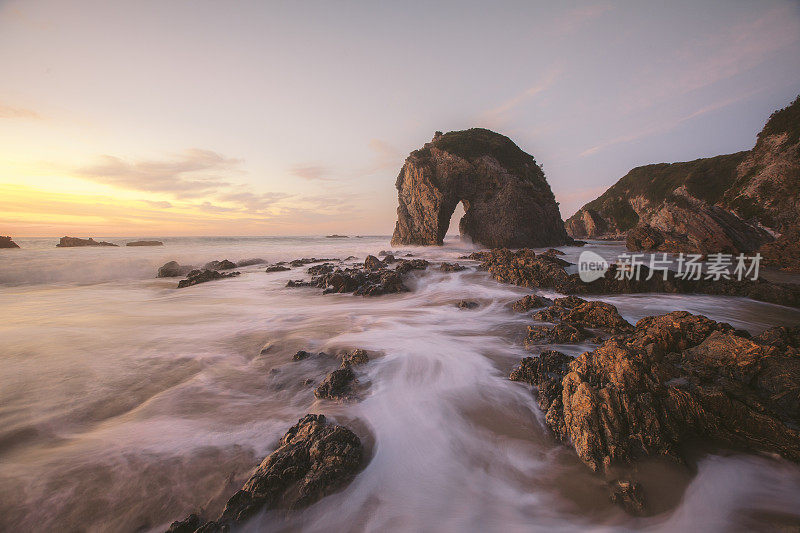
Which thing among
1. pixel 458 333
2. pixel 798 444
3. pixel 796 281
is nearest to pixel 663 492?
pixel 798 444

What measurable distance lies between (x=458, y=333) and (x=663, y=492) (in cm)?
410

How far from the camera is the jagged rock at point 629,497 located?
2.13m

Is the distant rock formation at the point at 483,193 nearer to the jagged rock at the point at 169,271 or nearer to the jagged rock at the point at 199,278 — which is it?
the jagged rock at the point at 199,278

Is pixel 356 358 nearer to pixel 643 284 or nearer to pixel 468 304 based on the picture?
pixel 468 304

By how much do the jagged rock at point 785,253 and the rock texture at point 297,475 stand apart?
19.2 metres

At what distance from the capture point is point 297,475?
2514mm

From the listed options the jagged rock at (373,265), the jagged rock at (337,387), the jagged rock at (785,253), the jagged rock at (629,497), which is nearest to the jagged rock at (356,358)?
the jagged rock at (337,387)

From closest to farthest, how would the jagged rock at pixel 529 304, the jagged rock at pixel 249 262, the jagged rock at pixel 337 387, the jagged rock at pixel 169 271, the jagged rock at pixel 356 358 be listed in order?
the jagged rock at pixel 337 387 < the jagged rock at pixel 356 358 < the jagged rock at pixel 529 304 < the jagged rock at pixel 169 271 < the jagged rock at pixel 249 262

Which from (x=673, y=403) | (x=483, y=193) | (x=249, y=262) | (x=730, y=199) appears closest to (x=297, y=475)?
(x=673, y=403)

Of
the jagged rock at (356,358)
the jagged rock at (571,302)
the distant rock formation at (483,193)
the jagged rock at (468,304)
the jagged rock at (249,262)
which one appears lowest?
the jagged rock at (356,358)

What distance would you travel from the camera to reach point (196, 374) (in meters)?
4.80

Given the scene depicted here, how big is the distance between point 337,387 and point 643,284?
31.7 feet

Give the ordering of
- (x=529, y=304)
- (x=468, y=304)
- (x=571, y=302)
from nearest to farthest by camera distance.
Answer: (x=571, y=302) → (x=529, y=304) → (x=468, y=304)

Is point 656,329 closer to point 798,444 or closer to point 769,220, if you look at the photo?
point 798,444
